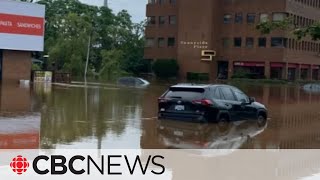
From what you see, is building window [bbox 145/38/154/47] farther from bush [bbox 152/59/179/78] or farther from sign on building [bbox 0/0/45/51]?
sign on building [bbox 0/0/45/51]

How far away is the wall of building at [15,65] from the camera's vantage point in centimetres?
4288

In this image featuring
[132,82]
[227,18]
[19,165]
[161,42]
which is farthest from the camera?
[161,42]

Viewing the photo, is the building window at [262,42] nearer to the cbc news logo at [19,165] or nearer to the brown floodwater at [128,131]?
the brown floodwater at [128,131]

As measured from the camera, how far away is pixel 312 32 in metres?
16.9

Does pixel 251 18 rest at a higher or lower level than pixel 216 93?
higher

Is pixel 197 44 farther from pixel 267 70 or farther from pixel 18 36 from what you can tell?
pixel 18 36

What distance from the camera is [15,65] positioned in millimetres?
43312

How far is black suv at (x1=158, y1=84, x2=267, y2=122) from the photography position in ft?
58.3

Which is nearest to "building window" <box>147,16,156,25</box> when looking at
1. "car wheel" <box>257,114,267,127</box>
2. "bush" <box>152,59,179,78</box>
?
"bush" <box>152,59,179,78</box>

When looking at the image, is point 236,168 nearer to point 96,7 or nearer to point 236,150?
point 236,150

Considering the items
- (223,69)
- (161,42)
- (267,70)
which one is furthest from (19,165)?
(161,42)

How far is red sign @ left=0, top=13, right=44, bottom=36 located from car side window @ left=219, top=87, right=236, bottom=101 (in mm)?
26654

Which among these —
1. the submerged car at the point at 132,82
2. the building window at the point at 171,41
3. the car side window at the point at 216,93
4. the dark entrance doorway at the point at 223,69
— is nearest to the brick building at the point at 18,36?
the submerged car at the point at 132,82

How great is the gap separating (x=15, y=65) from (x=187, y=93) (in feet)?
92.1
